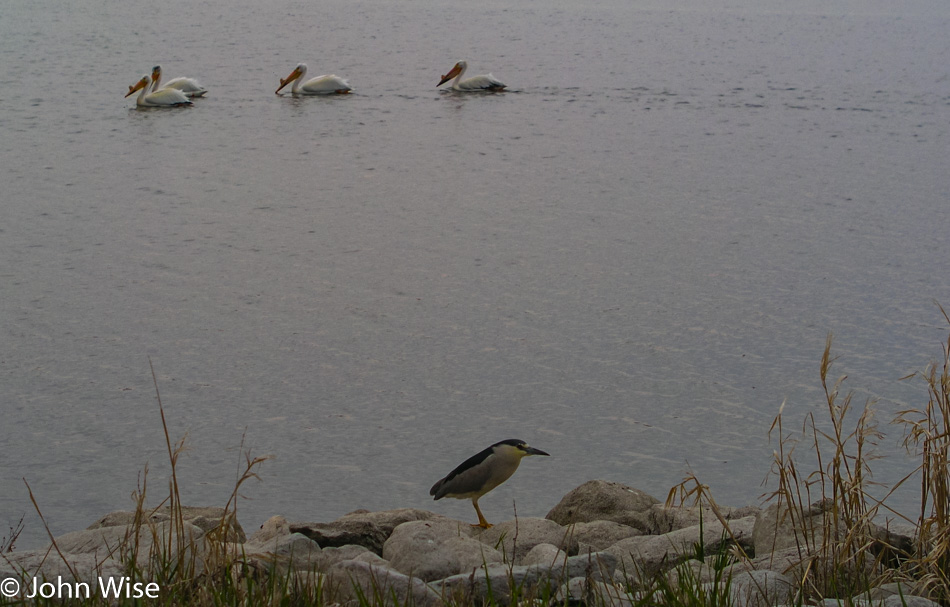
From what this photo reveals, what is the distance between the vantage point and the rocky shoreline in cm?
252

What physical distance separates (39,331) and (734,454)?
3696mm

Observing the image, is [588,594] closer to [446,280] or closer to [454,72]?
[446,280]

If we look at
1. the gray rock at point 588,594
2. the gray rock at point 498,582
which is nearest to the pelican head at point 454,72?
the gray rock at point 498,582

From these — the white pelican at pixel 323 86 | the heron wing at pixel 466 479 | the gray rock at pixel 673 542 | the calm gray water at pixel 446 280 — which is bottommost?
the gray rock at pixel 673 542

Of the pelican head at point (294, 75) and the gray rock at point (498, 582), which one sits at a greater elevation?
the pelican head at point (294, 75)

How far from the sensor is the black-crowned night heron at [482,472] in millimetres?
3973

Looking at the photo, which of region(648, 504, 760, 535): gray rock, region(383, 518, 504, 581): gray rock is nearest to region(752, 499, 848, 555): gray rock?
region(648, 504, 760, 535): gray rock

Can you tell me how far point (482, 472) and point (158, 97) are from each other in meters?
9.99

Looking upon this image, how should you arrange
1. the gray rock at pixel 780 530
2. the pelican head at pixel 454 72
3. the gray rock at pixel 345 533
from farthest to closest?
the pelican head at pixel 454 72
the gray rock at pixel 345 533
the gray rock at pixel 780 530

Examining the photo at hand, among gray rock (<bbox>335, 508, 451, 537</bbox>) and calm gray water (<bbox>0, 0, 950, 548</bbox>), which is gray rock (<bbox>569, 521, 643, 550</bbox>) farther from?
gray rock (<bbox>335, 508, 451, 537</bbox>)

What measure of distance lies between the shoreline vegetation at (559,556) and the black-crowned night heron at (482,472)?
113 millimetres

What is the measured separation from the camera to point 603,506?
400 centimetres

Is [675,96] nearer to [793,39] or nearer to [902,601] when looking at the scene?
[793,39]

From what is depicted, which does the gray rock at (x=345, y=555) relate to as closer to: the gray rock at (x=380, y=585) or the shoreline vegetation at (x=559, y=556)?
the shoreline vegetation at (x=559, y=556)
